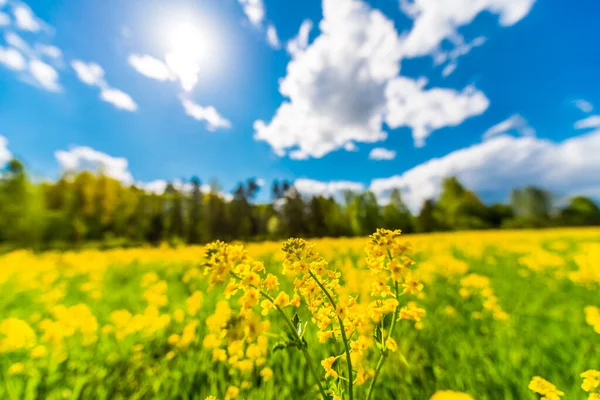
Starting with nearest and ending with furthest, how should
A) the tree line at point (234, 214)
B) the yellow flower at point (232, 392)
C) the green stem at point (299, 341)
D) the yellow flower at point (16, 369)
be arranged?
the green stem at point (299, 341), the yellow flower at point (232, 392), the yellow flower at point (16, 369), the tree line at point (234, 214)

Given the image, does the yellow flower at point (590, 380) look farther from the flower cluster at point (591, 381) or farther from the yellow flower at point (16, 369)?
the yellow flower at point (16, 369)

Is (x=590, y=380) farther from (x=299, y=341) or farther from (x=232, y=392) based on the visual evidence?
(x=232, y=392)

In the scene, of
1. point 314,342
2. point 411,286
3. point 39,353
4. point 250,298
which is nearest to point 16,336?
point 39,353

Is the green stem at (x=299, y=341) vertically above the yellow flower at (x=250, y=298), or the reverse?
the yellow flower at (x=250, y=298)

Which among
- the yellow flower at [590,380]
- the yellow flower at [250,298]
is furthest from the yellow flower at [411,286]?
the yellow flower at [590,380]

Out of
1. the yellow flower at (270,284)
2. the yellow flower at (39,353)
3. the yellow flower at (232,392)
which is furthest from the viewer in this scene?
the yellow flower at (39,353)

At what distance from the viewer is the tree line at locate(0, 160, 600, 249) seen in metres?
31.1

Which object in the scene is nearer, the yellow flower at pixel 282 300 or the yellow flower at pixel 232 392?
the yellow flower at pixel 282 300

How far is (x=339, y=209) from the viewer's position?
36.4 metres

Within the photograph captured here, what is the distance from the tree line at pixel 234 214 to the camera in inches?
1223

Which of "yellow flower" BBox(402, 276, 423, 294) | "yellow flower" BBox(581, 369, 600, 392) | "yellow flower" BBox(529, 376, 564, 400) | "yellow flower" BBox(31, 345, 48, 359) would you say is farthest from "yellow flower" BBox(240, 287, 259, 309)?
"yellow flower" BBox(31, 345, 48, 359)

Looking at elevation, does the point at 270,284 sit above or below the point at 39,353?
above

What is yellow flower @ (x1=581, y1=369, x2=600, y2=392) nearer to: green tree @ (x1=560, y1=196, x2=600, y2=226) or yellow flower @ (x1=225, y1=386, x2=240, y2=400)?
yellow flower @ (x1=225, y1=386, x2=240, y2=400)

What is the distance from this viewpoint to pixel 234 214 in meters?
38.3
